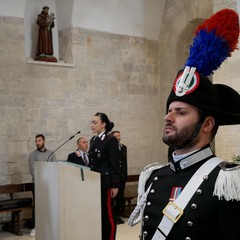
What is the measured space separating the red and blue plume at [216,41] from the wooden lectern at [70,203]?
249 centimetres

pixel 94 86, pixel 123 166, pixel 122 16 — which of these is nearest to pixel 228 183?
pixel 123 166

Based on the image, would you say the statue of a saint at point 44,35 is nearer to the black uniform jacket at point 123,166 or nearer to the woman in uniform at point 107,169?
the black uniform jacket at point 123,166

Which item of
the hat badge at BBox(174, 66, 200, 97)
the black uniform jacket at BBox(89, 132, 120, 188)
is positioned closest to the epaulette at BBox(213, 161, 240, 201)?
the hat badge at BBox(174, 66, 200, 97)

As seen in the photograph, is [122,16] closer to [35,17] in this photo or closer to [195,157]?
[35,17]

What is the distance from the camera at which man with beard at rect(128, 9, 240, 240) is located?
141 cm

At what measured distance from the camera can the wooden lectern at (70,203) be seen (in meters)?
3.85

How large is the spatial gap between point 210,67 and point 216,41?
0.33 feet

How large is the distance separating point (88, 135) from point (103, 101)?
2.28 ft

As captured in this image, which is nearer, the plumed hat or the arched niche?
the plumed hat

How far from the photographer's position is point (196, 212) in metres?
1.45

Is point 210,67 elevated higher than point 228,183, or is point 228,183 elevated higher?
point 210,67

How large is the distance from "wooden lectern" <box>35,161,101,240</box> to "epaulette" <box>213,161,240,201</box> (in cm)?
257

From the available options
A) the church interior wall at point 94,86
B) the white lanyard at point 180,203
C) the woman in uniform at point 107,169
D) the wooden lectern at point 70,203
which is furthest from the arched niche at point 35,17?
the white lanyard at point 180,203

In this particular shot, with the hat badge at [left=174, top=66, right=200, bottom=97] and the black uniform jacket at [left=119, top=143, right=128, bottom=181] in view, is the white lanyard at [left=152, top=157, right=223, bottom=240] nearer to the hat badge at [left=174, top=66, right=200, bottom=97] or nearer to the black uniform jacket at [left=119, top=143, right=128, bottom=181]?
the hat badge at [left=174, top=66, right=200, bottom=97]
